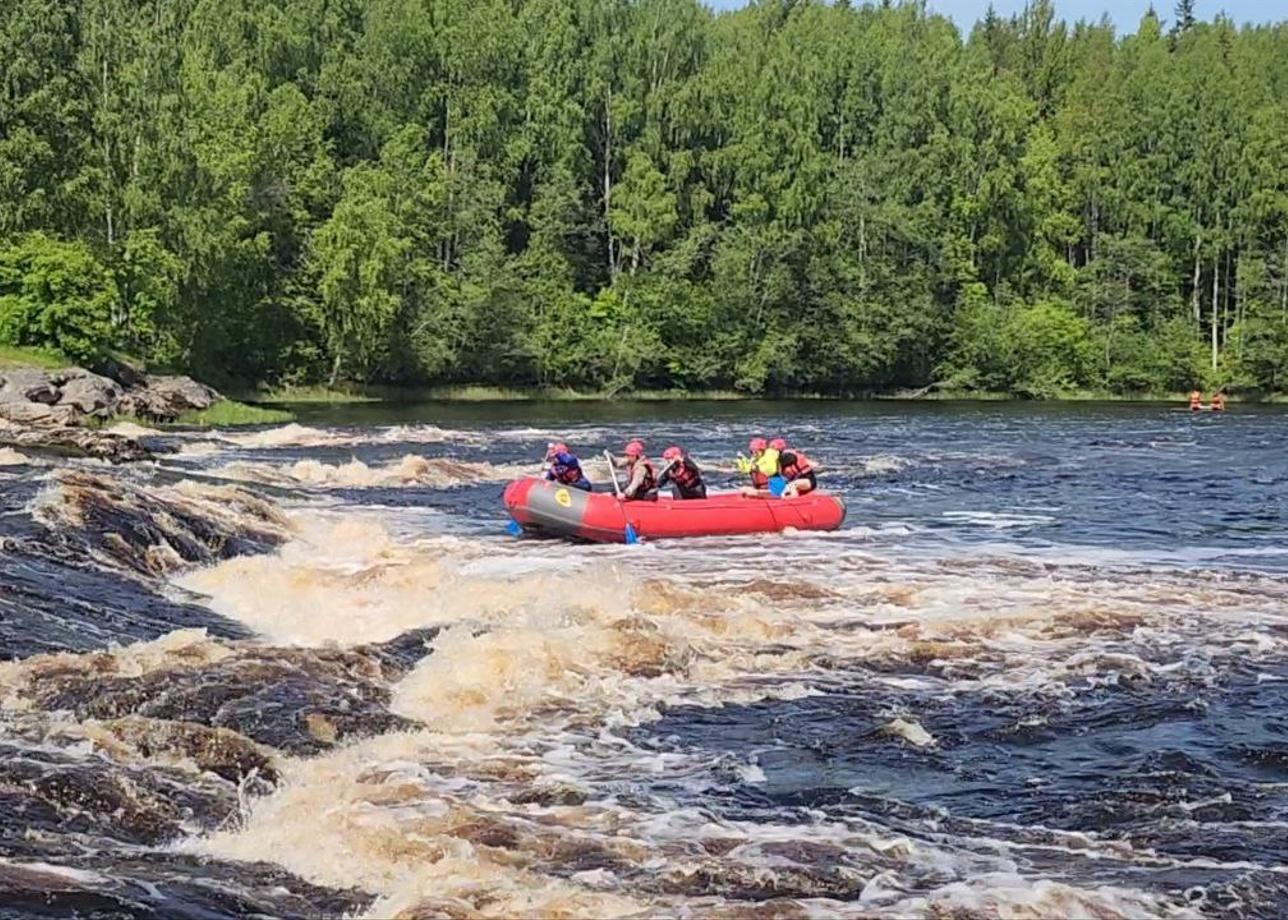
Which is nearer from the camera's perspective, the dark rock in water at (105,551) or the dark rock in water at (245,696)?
the dark rock in water at (245,696)

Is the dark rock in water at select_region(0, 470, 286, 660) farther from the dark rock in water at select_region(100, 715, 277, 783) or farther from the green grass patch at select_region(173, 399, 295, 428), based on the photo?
the green grass patch at select_region(173, 399, 295, 428)

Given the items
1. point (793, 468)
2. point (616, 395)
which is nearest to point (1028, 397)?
point (616, 395)

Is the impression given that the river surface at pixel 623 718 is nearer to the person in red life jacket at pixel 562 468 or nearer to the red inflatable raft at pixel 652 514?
the red inflatable raft at pixel 652 514

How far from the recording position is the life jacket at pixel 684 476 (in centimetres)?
2498

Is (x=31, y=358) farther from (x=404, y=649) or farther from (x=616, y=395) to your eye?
(x=404, y=649)

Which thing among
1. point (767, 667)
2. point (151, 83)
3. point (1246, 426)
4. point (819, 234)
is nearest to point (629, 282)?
point (819, 234)

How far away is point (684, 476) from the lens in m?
25.1

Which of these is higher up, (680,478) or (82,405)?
(82,405)

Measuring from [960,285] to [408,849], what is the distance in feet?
252

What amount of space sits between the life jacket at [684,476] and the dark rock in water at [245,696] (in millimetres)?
11973

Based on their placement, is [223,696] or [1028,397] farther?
[1028,397]

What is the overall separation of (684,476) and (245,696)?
13.5m

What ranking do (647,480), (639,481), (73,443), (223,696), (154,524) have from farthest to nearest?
(73,443) < (647,480) < (639,481) < (154,524) < (223,696)

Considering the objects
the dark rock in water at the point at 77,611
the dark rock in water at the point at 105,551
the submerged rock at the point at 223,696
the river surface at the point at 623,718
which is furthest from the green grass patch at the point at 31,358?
the submerged rock at the point at 223,696
